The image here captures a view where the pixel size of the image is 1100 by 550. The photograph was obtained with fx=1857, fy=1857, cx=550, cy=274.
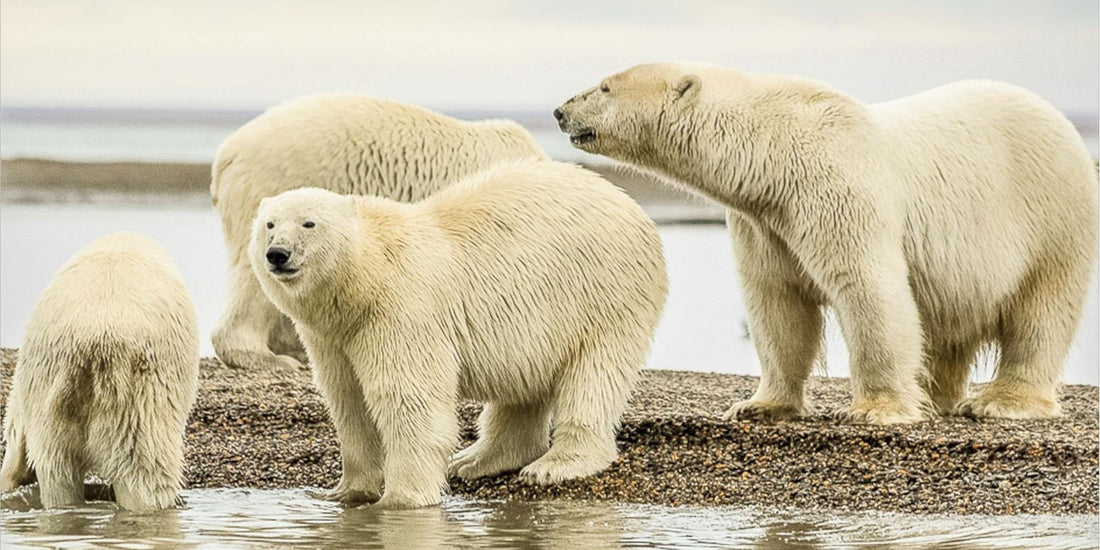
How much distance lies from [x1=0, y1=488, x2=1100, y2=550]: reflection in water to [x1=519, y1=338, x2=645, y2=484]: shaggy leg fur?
1.07 ft

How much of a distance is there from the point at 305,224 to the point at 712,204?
2361 mm

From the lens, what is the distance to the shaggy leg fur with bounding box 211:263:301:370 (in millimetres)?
10219

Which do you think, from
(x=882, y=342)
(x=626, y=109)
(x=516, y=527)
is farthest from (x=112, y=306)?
(x=882, y=342)

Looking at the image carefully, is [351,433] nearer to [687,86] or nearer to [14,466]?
[14,466]

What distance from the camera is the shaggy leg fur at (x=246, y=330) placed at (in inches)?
402

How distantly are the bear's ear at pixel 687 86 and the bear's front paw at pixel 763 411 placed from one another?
4.68ft

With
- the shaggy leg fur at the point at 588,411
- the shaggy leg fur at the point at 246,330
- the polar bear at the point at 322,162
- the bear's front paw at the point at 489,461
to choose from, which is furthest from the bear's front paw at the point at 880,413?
the shaggy leg fur at the point at 246,330

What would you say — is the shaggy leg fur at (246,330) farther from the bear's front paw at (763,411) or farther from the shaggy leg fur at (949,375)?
the shaggy leg fur at (949,375)

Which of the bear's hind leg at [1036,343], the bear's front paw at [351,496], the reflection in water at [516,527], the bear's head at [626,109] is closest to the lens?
the reflection in water at [516,527]

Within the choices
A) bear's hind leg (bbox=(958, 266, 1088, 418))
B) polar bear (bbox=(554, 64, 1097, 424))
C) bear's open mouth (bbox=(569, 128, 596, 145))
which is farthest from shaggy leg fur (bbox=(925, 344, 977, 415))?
bear's open mouth (bbox=(569, 128, 596, 145))

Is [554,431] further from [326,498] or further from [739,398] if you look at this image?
[739,398]

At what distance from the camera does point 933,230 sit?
27.6 ft

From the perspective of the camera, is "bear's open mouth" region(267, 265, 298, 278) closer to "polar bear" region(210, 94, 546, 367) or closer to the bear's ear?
the bear's ear

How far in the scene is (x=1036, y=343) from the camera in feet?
28.7
